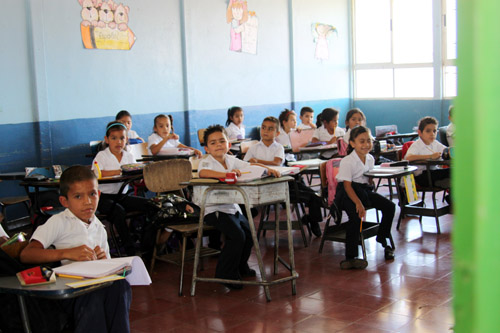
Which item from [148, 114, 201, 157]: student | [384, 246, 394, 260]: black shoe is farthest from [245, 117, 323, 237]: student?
[148, 114, 201, 157]: student

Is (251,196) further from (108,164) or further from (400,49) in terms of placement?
(400,49)

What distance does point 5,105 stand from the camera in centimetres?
644

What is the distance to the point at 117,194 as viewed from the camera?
5.11 meters

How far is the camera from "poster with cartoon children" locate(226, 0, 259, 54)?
9.61m

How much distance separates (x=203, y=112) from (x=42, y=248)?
21.5 feet

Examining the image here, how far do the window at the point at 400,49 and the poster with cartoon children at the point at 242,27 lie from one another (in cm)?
319

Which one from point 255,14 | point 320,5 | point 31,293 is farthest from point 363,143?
point 320,5

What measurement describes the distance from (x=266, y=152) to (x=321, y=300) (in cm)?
225

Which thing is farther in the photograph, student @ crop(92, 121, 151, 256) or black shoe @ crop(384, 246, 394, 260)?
student @ crop(92, 121, 151, 256)

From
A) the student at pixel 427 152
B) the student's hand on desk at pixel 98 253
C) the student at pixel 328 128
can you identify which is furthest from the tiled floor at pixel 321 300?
the student at pixel 328 128

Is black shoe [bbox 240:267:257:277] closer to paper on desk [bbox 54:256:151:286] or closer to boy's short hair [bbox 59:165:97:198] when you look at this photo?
boy's short hair [bbox 59:165:97:198]

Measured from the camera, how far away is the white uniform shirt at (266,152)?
593cm

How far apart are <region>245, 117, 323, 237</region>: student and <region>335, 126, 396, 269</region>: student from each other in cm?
80

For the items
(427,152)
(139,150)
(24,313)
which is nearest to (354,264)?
(427,152)
